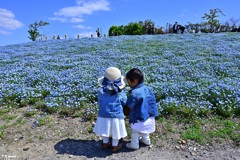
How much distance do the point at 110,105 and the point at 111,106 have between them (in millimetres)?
24

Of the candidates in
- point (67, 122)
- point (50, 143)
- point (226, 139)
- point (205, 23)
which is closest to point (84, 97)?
point (67, 122)

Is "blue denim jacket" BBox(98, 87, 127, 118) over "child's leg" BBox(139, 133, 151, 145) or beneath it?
over

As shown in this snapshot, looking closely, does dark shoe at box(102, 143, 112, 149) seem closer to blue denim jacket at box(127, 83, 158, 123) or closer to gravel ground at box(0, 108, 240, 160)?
gravel ground at box(0, 108, 240, 160)

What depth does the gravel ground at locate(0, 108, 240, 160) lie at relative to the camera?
13.2 feet

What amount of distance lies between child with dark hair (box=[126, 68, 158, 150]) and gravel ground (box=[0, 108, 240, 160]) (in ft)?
1.28

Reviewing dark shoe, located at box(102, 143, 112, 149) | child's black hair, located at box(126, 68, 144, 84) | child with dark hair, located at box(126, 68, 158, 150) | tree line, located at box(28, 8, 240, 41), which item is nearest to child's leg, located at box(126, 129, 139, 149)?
child with dark hair, located at box(126, 68, 158, 150)

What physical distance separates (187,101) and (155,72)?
10.4 feet

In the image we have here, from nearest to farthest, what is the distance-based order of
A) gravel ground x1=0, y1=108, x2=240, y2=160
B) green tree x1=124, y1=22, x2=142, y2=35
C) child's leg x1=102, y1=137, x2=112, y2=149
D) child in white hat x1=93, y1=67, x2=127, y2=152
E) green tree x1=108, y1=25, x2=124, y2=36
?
child in white hat x1=93, y1=67, x2=127, y2=152
gravel ground x1=0, y1=108, x2=240, y2=160
child's leg x1=102, y1=137, x2=112, y2=149
green tree x1=124, y1=22, x2=142, y2=35
green tree x1=108, y1=25, x2=124, y2=36

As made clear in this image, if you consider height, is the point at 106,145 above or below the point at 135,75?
below

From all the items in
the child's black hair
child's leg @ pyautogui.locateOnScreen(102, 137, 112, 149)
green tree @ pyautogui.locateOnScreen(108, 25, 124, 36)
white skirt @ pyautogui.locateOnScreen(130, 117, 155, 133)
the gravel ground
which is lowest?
the gravel ground

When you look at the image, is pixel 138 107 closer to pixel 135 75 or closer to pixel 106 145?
pixel 135 75

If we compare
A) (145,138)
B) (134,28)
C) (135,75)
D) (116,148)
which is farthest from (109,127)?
(134,28)

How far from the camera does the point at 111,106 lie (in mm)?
3916

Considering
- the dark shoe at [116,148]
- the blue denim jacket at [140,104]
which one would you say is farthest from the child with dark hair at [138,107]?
the dark shoe at [116,148]
